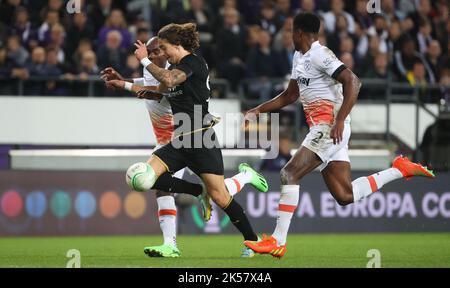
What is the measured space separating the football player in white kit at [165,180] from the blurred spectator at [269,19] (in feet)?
25.5

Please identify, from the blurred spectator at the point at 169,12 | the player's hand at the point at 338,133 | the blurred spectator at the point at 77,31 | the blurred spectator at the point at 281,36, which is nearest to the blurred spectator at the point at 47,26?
the blurred spectator at the point at 77,31

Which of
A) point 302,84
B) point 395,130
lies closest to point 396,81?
point 395,130

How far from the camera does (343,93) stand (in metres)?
11.6

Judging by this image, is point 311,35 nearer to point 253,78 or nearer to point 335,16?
point 253,78

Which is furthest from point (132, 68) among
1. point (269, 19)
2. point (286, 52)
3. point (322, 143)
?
point (322, 143)

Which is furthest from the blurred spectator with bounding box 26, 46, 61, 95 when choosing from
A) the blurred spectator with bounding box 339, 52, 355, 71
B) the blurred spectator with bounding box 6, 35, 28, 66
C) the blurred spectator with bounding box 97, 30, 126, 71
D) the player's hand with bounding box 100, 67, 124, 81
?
the player's hand with bounding box 100, 67, 124, 81

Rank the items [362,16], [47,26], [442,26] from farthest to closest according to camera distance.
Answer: [442,26], [362,16], [47,26]

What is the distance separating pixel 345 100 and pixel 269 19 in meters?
9.59

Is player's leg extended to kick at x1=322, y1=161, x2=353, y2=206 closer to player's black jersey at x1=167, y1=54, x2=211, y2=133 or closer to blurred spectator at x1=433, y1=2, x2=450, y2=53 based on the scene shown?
player's black jersey at x1=167, y1=54, x2=211, y2=133

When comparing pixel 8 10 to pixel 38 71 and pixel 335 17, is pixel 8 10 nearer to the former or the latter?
pixel 38 71

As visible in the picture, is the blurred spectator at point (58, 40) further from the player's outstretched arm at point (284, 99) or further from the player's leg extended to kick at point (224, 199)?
the player's leg extended to kick at point (224, 199)

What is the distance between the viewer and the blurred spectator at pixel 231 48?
63.8 ft

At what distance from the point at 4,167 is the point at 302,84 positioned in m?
7.63

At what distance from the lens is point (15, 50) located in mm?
18344
